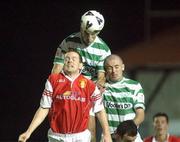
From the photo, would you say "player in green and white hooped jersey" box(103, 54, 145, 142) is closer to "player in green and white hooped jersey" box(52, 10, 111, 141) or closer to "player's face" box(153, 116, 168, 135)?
"player in green and white hooped jersey" box(52, 10, 111, 141)

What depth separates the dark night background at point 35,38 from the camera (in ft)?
48.5

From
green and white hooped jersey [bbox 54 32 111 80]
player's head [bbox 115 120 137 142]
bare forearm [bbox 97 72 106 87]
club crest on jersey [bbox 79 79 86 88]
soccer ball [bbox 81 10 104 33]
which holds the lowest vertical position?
player's head [bbox 115 120 137 142]

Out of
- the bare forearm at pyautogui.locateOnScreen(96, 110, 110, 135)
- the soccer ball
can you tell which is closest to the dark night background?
the soccer ball

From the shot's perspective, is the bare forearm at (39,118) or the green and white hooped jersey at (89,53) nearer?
the bare forearm at (39,118)

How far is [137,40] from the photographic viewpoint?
14.8 m

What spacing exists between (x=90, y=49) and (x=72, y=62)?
0.93 meters

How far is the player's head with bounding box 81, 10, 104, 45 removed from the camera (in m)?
10.8

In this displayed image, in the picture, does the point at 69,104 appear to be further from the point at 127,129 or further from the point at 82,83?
the point at 127,129

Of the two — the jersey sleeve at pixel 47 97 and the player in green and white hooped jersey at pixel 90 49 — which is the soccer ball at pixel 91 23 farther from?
the jersey sleeve at pixel 47 97

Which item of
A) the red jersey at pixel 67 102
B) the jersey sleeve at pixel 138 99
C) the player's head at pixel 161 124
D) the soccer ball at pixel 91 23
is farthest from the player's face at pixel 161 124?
the red jersey at pixel 67 102

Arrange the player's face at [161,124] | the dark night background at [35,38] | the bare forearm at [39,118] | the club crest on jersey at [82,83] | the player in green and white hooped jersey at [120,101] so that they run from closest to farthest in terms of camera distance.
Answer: the bare forearm at [39,118] → the club crest on jersey at [82,83] → the player in green and white hooped jersey at [120,101] → the player's face at [161,124] → the dark night background at [35,38]

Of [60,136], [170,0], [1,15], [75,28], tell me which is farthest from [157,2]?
[60,136]

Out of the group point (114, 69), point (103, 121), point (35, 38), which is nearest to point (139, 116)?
point (114, 69)

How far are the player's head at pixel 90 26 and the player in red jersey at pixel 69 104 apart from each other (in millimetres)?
639
